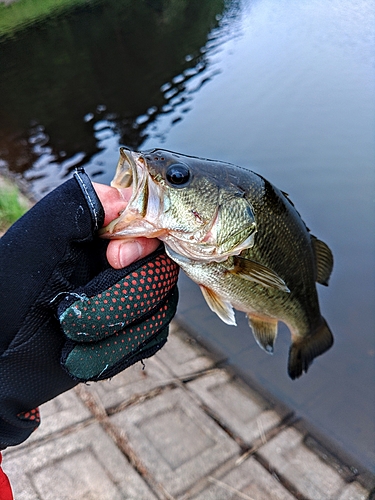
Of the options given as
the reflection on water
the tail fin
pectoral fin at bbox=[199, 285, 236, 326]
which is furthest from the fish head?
the reflection on water

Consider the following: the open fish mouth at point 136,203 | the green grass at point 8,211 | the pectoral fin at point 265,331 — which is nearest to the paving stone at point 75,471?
the pectoral fin at point 265,331

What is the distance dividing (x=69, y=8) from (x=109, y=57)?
12065 mm

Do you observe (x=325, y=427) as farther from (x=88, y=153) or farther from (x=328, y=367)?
(x=88, y=153)

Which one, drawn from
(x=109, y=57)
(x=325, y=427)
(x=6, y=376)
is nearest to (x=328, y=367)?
(x=325, y=427)

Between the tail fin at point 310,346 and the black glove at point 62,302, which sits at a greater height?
the black glove at point 62,302

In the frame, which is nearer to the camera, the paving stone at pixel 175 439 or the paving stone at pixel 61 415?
the paving stone at pixel 175 439

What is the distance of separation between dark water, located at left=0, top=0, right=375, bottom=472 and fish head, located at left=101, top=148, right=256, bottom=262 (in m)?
1.87

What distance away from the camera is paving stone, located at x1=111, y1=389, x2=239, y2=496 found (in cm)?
242

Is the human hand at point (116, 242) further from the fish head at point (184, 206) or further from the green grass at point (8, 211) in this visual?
the green grass at point (8, 211)

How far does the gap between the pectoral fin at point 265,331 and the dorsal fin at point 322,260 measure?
38 centimetres

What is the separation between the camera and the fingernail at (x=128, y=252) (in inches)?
65.6

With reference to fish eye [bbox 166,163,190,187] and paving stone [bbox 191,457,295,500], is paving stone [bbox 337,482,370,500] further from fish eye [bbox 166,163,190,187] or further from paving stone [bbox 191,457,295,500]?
fish eye [bbox 166,163,190,187]

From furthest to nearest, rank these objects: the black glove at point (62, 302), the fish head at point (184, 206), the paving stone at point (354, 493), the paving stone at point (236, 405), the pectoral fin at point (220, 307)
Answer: the paving stone at point (236, 405), the paving stone at point (354, 493), the pectoral fin at point (220, 307), the fish head at point (184, 206), the black glove at point (62, 302)

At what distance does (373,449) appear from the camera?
2.99 meters
